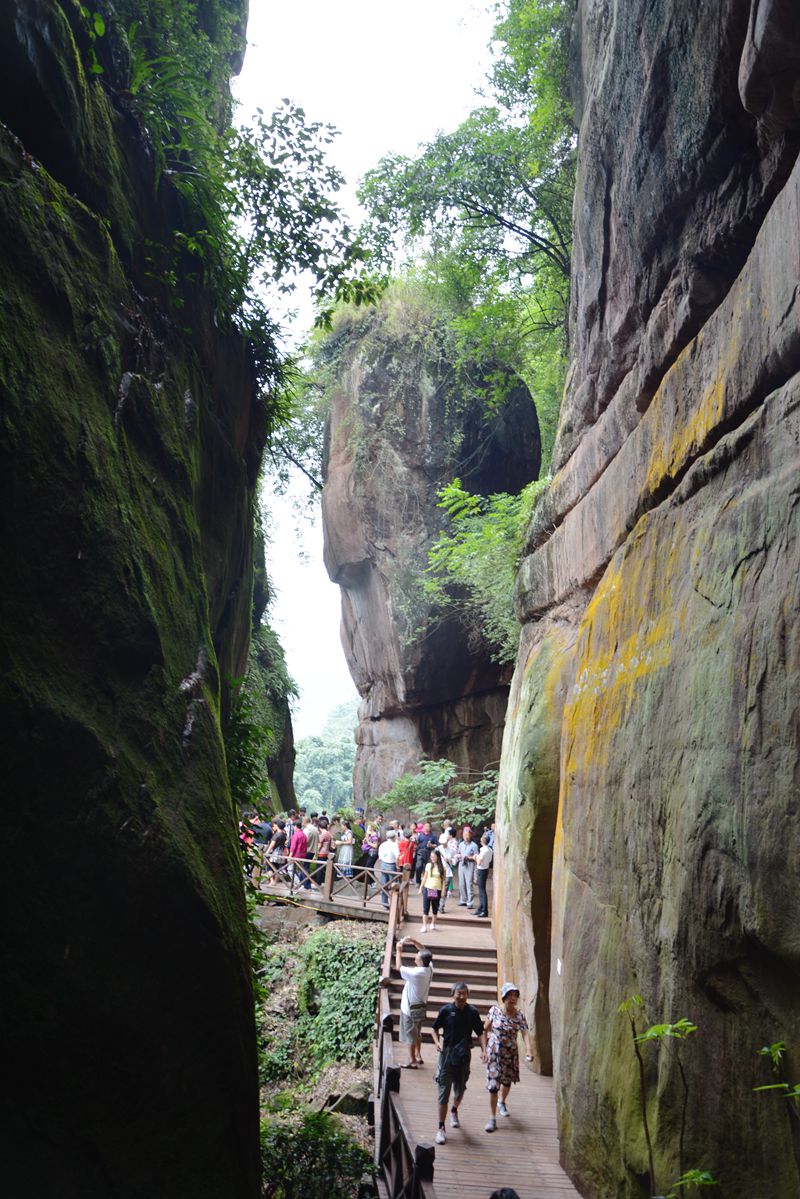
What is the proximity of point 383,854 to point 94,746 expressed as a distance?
13.5 metres

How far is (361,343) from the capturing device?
2573 cm

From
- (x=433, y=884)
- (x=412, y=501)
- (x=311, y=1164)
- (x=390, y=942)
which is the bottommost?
(x=311, y=1164)

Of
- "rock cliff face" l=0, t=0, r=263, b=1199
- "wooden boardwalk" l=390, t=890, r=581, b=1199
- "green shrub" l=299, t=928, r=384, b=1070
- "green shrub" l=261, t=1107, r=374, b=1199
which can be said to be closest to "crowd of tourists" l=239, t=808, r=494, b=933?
"green shrub" l=299, t=928, r=384, b=1070

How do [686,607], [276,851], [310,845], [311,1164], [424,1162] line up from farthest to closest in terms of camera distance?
[276,851] < [310,845] < [311,1164] < [424,1162] < [686,607]

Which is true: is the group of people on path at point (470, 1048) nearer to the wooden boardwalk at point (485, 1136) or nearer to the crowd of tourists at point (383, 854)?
the wooden boardwalk at point (485, 1136)

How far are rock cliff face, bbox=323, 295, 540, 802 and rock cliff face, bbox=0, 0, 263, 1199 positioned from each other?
Answer: 17324 millimetres

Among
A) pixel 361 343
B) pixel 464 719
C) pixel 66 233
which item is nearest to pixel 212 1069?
pixel 66 233

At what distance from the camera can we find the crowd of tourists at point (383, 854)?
643 inches

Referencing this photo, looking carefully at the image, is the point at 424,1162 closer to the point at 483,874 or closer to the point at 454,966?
the point at 454,966

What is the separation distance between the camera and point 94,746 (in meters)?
4.85

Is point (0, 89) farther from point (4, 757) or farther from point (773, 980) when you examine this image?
point (773, 980)

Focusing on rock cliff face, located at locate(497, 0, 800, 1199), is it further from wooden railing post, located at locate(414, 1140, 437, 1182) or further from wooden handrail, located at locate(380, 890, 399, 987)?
wooden handrail, located at locate(380, 890, 399, 987)

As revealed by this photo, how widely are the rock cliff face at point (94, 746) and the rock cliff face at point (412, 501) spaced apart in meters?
17.3

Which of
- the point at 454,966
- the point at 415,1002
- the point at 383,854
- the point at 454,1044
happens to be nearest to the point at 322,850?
the point at 383,854
